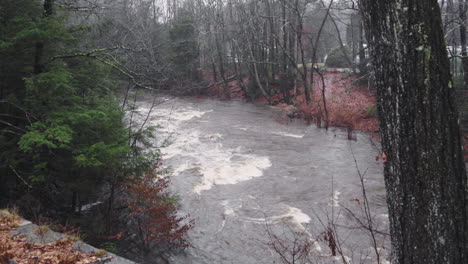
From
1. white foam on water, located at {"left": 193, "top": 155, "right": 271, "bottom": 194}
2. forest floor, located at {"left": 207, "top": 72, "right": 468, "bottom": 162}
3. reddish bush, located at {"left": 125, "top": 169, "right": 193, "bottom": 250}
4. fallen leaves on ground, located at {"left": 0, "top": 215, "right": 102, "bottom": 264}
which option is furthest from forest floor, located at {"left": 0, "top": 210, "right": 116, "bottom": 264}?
forest floor, located at {"left": 207, "top": 72, "right": 468, "bottom": 162}

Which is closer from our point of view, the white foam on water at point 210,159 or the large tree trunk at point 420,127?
the large tree trunk at point 420,127

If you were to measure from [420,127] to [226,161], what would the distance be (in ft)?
38.4

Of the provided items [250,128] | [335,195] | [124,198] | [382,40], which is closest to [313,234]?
[335,195]

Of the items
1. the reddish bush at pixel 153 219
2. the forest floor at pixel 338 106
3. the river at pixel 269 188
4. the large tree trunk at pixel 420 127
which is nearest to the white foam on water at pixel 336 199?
the river at pixel 269 188

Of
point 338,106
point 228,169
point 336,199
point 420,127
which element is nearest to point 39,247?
point 420,127

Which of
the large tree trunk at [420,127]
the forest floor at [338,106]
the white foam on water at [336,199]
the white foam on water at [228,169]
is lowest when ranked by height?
the white foam on water at [336,199]

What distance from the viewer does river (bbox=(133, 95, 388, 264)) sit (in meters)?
7.66

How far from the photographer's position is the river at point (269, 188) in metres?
7.66

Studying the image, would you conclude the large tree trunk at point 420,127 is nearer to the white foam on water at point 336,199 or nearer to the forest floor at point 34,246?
the forest floor at point 34,246

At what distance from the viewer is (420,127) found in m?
2.38

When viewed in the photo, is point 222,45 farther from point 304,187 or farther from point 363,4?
point 363,4

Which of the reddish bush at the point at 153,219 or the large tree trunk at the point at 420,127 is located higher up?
the large tree trunk at the point at 420,127

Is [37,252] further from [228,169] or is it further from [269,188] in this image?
[228,169]

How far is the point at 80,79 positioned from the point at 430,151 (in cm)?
820
